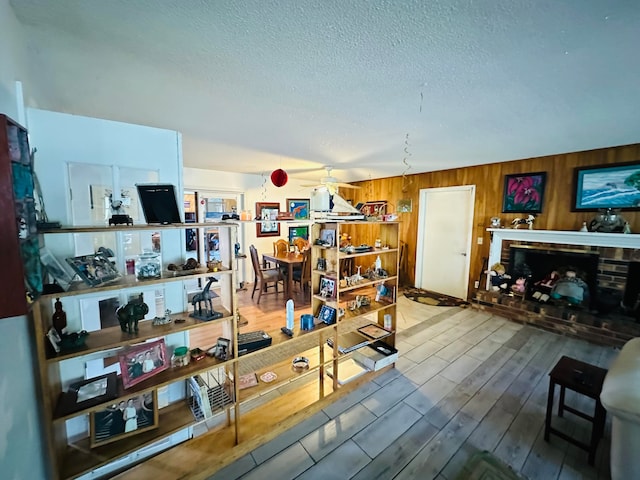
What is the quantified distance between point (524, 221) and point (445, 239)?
125 centimetres

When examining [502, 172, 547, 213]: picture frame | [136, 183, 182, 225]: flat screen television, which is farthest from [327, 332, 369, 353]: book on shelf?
[502, 172, 547, 213]: picture frame

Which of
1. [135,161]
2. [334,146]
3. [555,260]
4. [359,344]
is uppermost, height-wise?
[334,146]

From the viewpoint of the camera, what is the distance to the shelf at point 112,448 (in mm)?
1223

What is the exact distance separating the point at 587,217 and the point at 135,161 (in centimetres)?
493

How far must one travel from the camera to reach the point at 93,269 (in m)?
1.21

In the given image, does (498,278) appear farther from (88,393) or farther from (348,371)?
(88,393)

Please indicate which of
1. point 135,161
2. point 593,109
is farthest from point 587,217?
point 135,161

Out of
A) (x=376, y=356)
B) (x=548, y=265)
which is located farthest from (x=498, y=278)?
(x=376, y=356)

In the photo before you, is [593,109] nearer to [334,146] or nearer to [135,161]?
[334,146]

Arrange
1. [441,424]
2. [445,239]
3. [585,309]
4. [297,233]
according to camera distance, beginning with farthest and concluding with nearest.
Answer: [297,233] < [445,239] < [585,309] < [441,424]

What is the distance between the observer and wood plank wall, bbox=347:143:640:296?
10.4 feet

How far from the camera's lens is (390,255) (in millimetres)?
2588

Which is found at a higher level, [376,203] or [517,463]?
[376,203]

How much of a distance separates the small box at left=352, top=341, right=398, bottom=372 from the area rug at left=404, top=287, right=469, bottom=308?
218 cm
